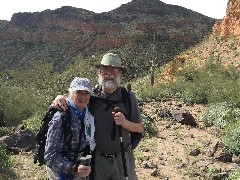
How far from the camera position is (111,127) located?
4305mm

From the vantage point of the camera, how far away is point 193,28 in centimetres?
8388

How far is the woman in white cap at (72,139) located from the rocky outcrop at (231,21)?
36966 mm

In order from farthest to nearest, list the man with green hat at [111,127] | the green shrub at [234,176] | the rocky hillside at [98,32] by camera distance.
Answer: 1. the rocky hillside at [98,32]
2. the green shrub at [234,176]
3. the man with green hat at [111,127]

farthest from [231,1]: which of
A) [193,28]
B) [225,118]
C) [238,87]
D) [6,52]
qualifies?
[6,52]

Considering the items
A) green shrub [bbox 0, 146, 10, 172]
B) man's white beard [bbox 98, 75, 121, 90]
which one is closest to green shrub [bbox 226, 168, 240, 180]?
man's white beard [bbox 98, 75, 121, 90]

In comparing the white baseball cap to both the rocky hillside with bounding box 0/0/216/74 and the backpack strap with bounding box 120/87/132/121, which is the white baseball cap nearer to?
the backpack strap with bounding box 120/87/132/121

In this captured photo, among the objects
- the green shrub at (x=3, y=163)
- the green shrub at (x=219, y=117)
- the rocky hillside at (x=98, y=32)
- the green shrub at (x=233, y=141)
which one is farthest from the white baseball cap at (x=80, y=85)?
the rocky hillside at (x=98, y=32)

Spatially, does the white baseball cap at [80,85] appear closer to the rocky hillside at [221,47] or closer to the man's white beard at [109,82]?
the man's white beard at [109,82]

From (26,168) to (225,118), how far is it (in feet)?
26.7

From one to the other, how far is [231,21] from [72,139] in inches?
1559

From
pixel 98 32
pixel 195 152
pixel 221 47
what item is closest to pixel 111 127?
pixel 195 152

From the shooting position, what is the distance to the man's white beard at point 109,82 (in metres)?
4.35

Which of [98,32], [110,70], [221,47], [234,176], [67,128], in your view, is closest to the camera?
[67,128]

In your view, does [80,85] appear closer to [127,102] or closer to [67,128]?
Answer: [67,128]
